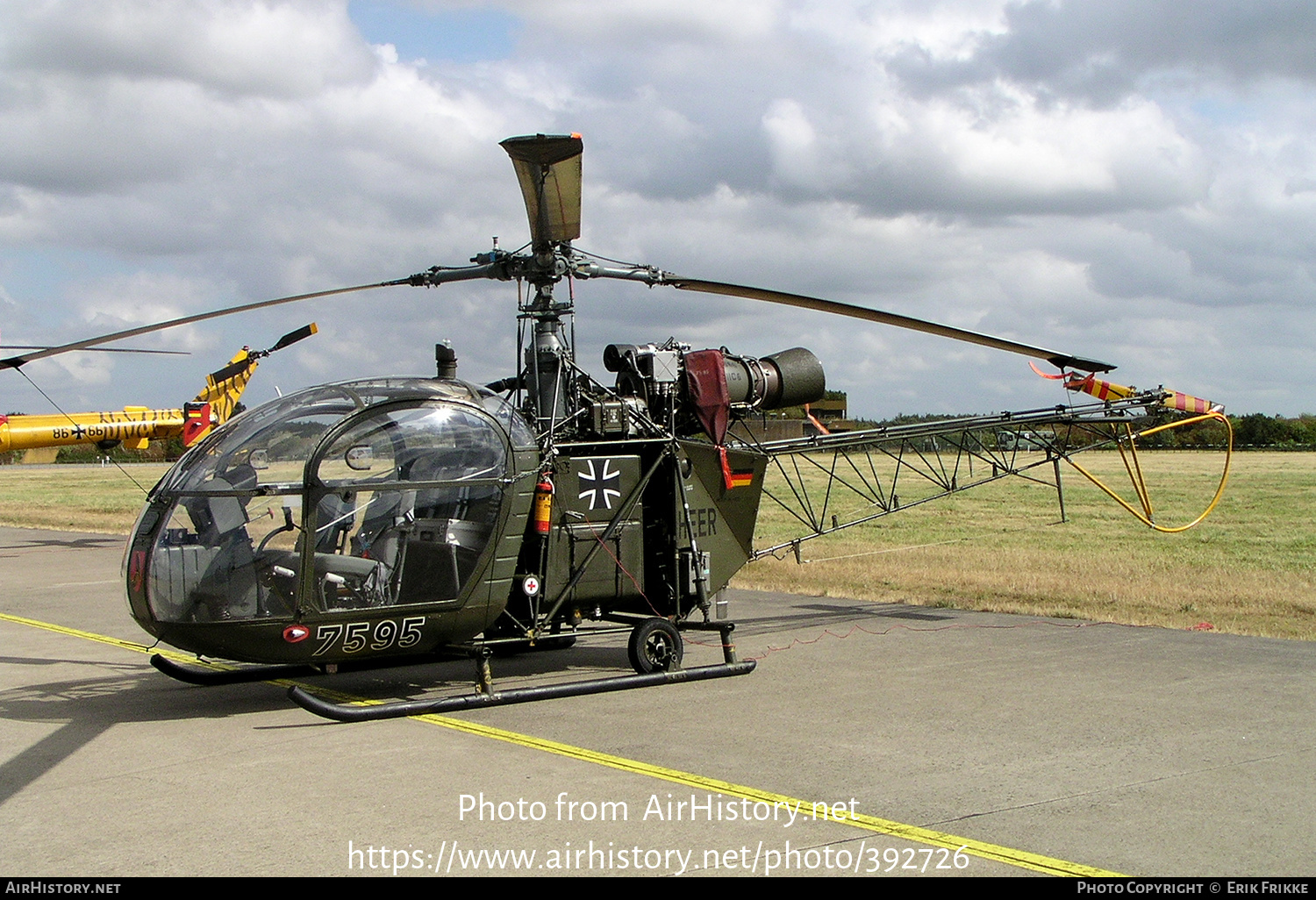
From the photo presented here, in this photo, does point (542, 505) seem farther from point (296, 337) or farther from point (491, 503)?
point (296, 337)

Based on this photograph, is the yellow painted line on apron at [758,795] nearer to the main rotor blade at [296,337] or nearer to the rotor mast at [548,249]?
the rotor mast at [548,249]

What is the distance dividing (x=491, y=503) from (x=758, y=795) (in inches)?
136

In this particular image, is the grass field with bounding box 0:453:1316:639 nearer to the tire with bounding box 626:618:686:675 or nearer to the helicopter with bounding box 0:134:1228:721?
the helicopter with bounding box 0:134:1228:721

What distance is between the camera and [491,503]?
8.71 metres

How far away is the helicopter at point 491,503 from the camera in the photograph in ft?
26.2

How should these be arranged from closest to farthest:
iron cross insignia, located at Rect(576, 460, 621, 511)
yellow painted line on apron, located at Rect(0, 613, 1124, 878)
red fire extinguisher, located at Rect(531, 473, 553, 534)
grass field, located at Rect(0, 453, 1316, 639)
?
yellow painted line on apron, located at Rect(0, 613, 1124, 878) < red fire extinguisher, located at Rect(531, 473, 553, 534) < iron cross insignia, located at Rect(576, 460, 621, 511) < grass field, located at Rect(0, 453, 1316, 639)

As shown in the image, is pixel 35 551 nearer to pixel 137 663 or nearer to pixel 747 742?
pixel 137 663

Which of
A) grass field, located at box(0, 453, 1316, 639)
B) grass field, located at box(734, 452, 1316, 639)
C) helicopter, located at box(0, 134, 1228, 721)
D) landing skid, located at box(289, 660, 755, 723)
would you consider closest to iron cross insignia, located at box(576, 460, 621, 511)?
helicopter, located at box(0, 134, 1228, 721)

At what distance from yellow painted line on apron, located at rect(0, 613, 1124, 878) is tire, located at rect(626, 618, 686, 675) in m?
1.75

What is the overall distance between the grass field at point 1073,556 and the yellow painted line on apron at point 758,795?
7.66 metres

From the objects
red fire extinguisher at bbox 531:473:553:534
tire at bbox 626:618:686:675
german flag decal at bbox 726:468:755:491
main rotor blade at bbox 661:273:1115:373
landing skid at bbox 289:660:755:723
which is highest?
main rotor blade at bbox 661:273:1115:373

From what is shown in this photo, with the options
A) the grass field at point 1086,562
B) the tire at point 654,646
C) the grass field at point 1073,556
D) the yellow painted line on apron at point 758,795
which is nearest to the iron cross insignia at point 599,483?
the tire at point 654,646

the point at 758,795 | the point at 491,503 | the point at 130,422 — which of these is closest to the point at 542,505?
the point at 491,503

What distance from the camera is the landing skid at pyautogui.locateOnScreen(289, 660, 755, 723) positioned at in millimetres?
7891
